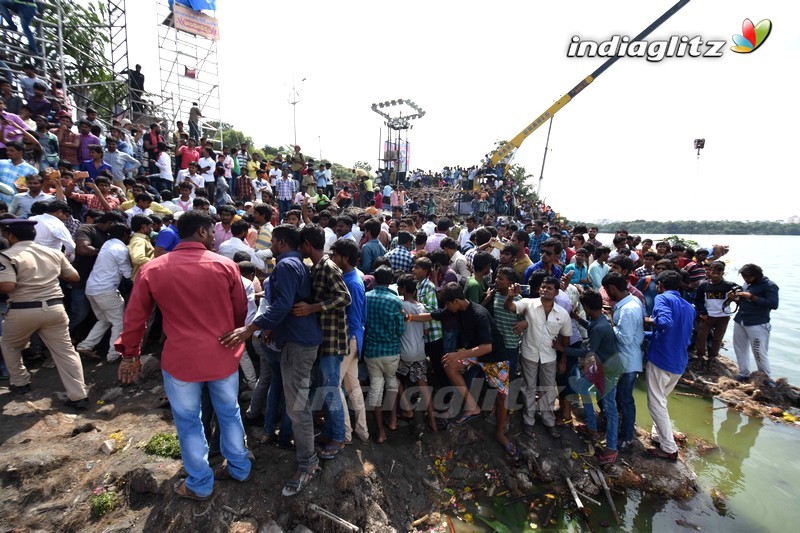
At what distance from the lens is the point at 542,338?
4.43 meters

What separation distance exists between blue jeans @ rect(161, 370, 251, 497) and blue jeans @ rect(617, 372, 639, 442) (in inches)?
169

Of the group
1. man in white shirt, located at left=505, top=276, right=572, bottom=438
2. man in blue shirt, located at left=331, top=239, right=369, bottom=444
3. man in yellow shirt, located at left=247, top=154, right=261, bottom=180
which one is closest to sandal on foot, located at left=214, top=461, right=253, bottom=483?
man in blue shirt, located at left=331, top=239, right=369, bottom=444

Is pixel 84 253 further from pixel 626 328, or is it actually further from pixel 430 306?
pixel 626 328

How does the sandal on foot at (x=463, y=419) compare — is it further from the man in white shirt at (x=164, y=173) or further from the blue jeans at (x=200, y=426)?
the man in white shirt at (x=164, y=173)

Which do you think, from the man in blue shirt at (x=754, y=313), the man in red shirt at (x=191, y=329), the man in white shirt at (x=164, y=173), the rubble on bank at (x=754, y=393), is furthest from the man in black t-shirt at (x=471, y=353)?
the man in white shirt at (x=164, y=173)

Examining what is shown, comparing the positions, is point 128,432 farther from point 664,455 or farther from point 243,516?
point 664,455

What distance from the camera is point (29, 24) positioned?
36.5 feet

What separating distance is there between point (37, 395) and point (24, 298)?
4.21 ft

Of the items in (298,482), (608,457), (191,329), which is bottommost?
(608,457)

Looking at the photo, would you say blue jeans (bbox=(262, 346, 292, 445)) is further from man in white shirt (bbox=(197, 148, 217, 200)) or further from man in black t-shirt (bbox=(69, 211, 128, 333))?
man in white shirt (bbox=(197, 148, 217, 200))

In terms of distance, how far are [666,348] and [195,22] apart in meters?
22.9

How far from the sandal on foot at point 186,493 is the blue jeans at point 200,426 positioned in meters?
0.04

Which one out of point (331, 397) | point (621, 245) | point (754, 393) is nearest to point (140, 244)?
point (331, 397)

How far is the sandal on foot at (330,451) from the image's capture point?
3.62 meters
